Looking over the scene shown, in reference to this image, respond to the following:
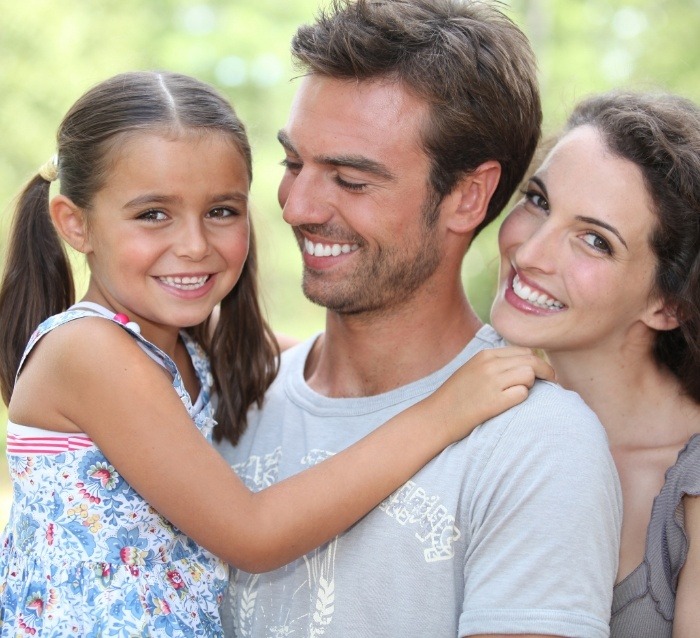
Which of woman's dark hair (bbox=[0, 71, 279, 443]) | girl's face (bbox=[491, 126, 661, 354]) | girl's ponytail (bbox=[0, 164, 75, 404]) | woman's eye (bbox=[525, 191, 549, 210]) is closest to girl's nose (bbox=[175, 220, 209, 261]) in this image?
woman's dark hair (bbox=[0, 71, 279, 443])

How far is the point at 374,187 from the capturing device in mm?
2453

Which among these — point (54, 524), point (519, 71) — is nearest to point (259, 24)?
point (519, 71)

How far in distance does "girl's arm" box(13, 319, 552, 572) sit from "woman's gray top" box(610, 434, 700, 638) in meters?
0.47

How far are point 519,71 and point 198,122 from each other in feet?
2.66

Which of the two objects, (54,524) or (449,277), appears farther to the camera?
(449,277)

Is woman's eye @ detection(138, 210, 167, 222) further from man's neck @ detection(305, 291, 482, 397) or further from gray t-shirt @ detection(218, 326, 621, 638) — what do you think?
gray t-shirt @ detection(218, 326, 621, 638)

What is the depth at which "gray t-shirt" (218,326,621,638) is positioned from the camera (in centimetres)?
196

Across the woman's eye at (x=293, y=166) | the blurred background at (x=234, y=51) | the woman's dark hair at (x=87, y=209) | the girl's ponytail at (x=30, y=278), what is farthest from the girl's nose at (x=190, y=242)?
the blurred background at (x=234, y=51)

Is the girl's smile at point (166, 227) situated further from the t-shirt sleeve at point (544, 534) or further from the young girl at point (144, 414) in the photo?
the t-shirt sleeve at point (544, 534)

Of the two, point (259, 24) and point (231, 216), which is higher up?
point (231, 216)

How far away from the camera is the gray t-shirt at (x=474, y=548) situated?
1958 millimetres

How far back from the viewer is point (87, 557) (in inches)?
87.9

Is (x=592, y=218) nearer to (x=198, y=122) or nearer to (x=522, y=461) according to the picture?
(x=522, y=461)

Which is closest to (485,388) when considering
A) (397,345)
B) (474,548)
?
(474,548)
